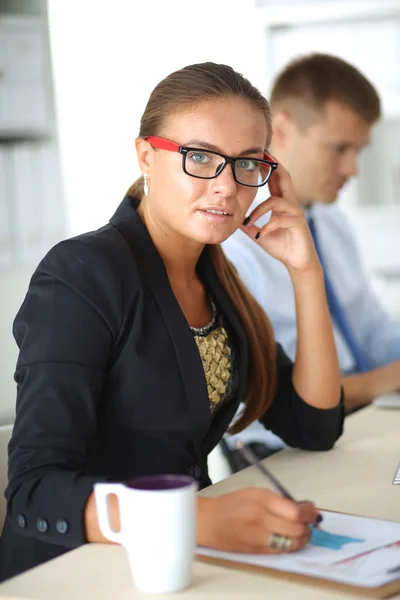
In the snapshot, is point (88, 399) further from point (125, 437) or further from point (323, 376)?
point (323, 376)

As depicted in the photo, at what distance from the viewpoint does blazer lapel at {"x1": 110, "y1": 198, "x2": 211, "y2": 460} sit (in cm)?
129

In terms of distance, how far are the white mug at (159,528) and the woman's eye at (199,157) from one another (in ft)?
1.87

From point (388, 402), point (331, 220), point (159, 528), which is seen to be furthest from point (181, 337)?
point (331, 220)

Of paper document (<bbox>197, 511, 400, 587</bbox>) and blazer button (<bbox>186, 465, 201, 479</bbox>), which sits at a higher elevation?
paper document (<bbox>197, 511, 400, 587</bbox>)

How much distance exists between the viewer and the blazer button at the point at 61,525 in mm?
1012

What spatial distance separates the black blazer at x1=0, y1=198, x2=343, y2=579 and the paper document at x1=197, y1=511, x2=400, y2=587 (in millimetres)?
230

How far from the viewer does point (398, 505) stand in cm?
114

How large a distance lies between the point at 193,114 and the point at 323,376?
53 cm

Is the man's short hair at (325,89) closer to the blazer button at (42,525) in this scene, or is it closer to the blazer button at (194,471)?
the blazer button at (194,471)

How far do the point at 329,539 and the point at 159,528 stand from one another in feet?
0.84

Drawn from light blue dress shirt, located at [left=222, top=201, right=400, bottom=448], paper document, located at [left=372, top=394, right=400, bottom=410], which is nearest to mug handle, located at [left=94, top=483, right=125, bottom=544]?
paper document, located at [left=372, top=394, right=400, bottom=410]

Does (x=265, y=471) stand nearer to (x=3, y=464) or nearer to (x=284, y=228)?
(x=3, y=464)

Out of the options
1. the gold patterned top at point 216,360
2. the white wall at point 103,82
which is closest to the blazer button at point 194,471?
the gold patterned top at point 216,360

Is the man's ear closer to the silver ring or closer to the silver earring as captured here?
the silver earring
